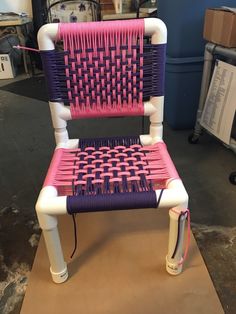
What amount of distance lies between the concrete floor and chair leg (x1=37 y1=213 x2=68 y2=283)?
0.49 ft

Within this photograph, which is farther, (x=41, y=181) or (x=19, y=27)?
(x=19, y=27)

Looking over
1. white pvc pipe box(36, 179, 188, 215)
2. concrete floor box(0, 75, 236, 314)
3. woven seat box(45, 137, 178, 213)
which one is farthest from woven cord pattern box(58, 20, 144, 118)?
concrete floor box(0, 75, 236, 314)

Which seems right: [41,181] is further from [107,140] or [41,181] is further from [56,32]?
[56,32]

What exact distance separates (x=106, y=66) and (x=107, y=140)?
9.8 inches

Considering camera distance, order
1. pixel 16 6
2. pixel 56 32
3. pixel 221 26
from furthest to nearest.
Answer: pixel 16 6 → pixel 221 26 → pixel 56 32

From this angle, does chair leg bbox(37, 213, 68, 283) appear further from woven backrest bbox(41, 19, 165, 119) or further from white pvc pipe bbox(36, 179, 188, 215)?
woven backrest bbox(41, 19, 165, 119)

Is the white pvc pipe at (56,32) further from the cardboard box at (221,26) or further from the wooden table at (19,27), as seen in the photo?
the wooden table at (19,27)

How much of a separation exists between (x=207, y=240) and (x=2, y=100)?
217 centimetres

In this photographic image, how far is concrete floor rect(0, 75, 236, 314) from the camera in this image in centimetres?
96

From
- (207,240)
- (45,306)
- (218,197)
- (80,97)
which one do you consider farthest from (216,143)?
(45,306)

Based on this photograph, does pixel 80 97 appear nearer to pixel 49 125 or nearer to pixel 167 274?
pixel 167 274

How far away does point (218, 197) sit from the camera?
4.20 ft

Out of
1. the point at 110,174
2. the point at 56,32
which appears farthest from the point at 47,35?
the point at 110,174

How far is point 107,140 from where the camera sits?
3.31ft
